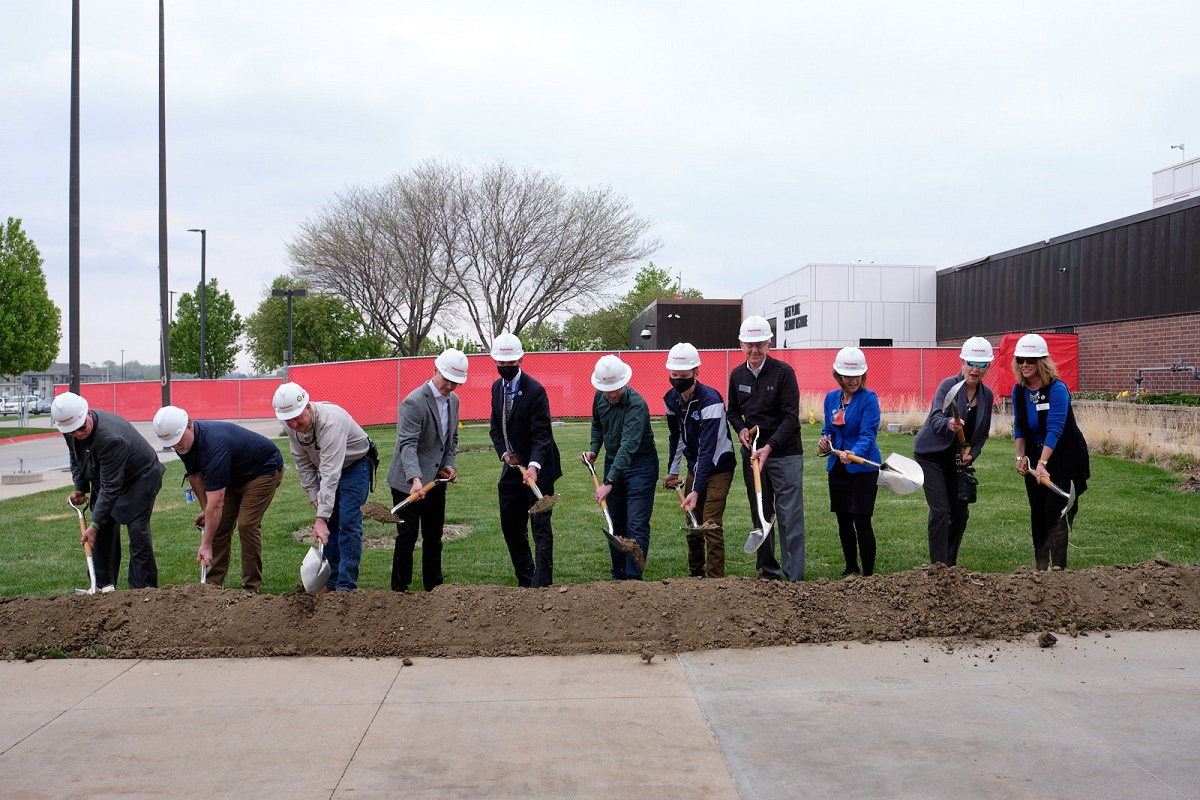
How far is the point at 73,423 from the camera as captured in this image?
19.5ft

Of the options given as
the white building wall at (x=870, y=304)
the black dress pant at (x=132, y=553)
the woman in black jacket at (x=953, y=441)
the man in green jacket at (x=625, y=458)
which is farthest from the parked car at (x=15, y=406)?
the woman in black jacket at (x=953, y=441)

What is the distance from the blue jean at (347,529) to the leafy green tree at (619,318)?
136ft

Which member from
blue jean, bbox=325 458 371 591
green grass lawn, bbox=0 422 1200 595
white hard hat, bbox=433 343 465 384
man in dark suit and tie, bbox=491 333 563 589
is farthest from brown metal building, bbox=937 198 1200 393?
blue jean, bbox=325 458 371 591

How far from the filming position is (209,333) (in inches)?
1950

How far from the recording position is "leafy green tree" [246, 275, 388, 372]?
41.0 m

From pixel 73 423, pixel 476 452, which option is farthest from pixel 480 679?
pixel 476 452

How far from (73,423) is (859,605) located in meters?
5.09

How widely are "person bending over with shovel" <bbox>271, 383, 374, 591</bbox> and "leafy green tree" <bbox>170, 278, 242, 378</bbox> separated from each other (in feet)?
154

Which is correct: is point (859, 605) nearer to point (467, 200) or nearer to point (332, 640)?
point (332, 640)

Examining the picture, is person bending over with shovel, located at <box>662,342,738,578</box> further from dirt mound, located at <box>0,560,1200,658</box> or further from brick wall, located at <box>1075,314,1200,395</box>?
brick wall, located at <box>1075,314,1200,395</box>

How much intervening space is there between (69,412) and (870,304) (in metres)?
32.0

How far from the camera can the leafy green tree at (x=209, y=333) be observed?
1970 inches

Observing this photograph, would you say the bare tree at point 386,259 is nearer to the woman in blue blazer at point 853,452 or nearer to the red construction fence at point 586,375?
the red construction fence at point 586,375

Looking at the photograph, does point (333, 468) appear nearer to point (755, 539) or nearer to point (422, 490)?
point (422, 490)
